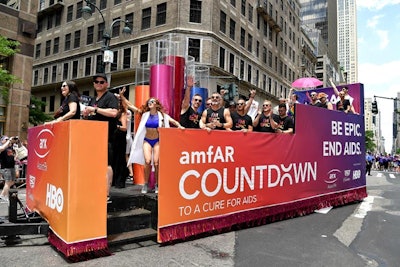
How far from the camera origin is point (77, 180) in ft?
14.0

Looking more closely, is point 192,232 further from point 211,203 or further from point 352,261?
point 352,261

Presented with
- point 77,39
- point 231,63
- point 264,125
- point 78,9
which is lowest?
point 264,125

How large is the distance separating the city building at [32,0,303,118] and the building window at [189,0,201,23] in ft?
0.28

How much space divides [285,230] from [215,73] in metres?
25.5

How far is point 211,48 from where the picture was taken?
29.8 metres

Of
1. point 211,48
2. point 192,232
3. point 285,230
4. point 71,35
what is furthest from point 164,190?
point 71,35

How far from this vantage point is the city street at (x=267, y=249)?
440 centimetres

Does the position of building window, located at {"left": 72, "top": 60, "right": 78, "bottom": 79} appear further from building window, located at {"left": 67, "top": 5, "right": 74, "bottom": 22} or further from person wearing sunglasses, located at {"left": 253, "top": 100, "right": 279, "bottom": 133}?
person wearing sunglasses, located at {"left": 253, "top": 100, "right": 279, "bottom": 133}

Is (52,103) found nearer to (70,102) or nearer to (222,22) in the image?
(222,22)

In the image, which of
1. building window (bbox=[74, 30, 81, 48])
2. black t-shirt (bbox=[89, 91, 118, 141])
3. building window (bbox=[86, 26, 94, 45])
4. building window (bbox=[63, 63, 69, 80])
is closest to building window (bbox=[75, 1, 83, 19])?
building window (bbox=[74, 30, 81, 48])

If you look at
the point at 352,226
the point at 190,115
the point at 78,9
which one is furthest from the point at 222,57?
the point at 352,226

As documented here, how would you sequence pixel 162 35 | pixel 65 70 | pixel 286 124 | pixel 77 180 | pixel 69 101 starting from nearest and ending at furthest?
pixel 77 180, pixel 69 101, pixel 286 124, pixel 162 35, pixel 65 70

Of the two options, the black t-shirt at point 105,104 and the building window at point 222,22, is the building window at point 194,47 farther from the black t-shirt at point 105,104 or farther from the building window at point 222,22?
the black t-shirt at point 105,104

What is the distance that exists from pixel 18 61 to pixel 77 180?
21452 mm
